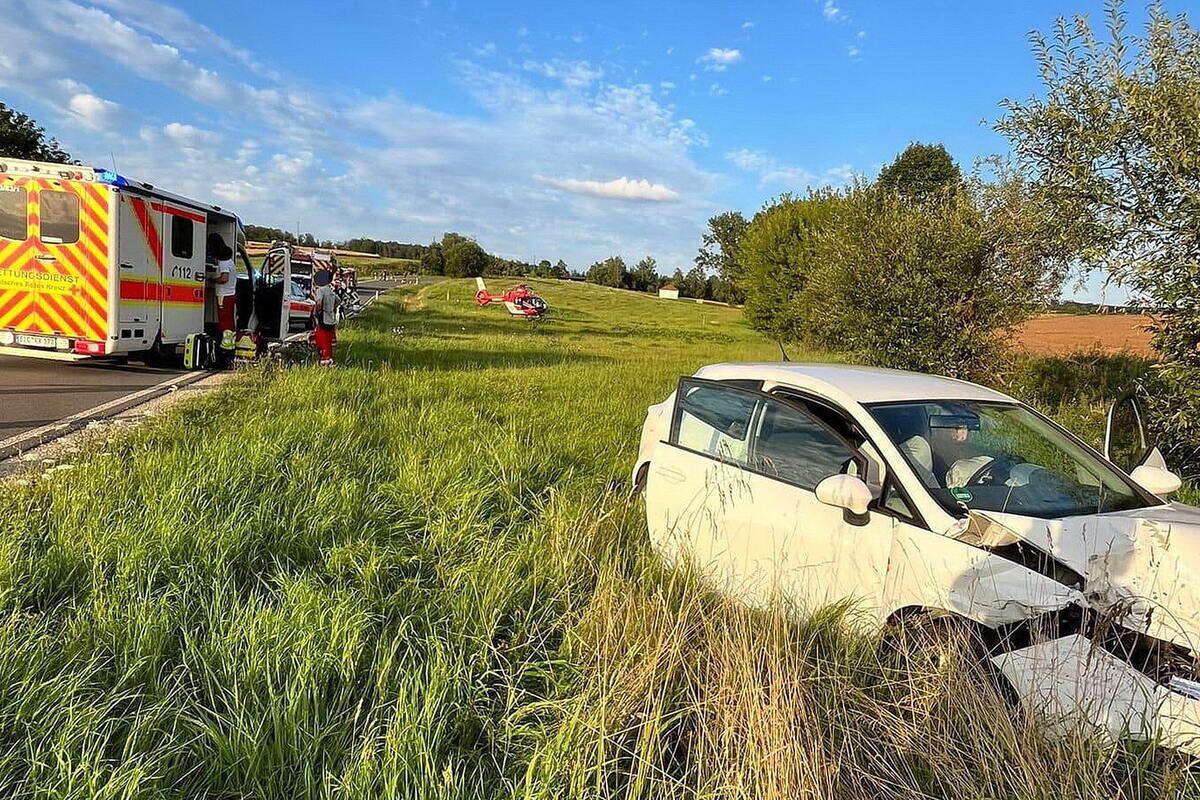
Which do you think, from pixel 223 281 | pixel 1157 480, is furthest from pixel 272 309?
pixel 1157 480

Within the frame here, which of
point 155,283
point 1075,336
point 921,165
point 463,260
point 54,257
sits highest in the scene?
point 921,165

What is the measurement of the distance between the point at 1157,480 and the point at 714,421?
2.31 meters

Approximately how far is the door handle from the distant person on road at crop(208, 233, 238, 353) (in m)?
10.4

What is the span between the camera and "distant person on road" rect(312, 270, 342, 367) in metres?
11.2

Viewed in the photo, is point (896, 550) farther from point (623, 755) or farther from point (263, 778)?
point (263, 778)

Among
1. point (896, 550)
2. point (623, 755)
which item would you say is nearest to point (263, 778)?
point (623, 755)

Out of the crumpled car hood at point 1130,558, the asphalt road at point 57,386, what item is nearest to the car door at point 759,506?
the crumpled car hood at point 1130,558

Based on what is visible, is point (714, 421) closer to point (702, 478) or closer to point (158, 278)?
point (702, 478)

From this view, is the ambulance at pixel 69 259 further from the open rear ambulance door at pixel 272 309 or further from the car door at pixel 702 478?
the car door at pixel 702 478

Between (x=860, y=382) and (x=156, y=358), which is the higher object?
(x=860, y=382)

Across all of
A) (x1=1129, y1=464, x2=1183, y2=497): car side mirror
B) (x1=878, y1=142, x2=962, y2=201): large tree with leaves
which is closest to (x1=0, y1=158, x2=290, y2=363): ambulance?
(x1=1129, y1=464, x2=1183, y2=497): car side mirror

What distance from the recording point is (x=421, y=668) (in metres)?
2.75

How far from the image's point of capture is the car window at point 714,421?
13.0 ft

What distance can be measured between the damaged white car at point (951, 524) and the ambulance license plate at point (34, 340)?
945 centimetres
